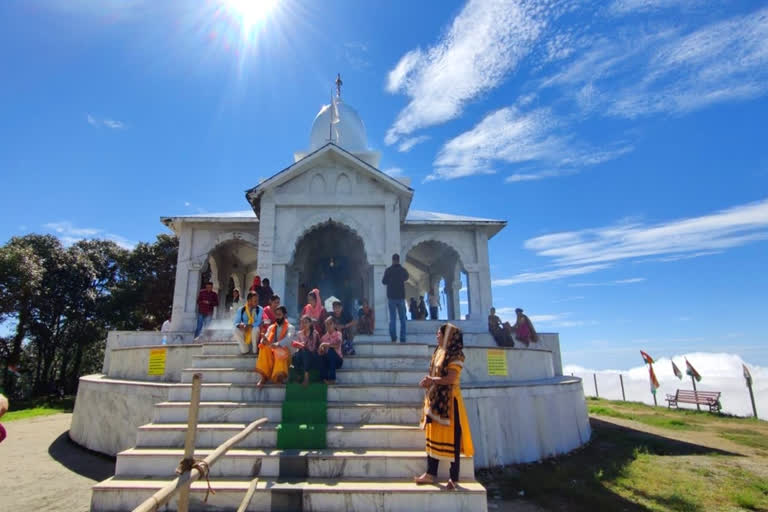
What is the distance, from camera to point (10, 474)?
741cm

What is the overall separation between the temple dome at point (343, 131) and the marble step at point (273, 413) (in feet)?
52.1

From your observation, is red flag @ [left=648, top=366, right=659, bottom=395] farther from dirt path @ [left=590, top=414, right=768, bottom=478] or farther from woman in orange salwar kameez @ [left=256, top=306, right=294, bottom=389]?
woman in orange salwar kameez @ [left=256, top=306, right=294, bottom=389]

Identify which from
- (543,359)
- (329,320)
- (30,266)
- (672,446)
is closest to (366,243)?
(329,320)

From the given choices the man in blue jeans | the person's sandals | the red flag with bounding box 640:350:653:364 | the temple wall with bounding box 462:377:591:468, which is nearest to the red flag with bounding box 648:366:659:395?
the red flag with bounding box 640:350:653:364

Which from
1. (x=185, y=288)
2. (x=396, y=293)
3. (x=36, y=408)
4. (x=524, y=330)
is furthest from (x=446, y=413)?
(x=36, y=408)

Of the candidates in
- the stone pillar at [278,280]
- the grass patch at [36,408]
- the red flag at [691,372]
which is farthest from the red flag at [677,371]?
the grass patch at [36,408]

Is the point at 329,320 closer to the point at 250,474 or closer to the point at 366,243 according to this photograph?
the point at 250,474

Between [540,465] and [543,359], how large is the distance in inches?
125

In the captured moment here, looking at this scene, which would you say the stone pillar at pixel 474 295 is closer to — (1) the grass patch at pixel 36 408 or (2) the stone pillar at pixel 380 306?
(2) the stone pillar at pixel 380 306

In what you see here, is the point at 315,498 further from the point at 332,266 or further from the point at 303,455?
the point at 332,266

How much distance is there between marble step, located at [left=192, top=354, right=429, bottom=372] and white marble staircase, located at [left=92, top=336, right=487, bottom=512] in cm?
19

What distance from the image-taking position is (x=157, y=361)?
9164 mm

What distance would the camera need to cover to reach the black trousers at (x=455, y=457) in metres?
4.83

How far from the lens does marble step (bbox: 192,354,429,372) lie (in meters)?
7.64
